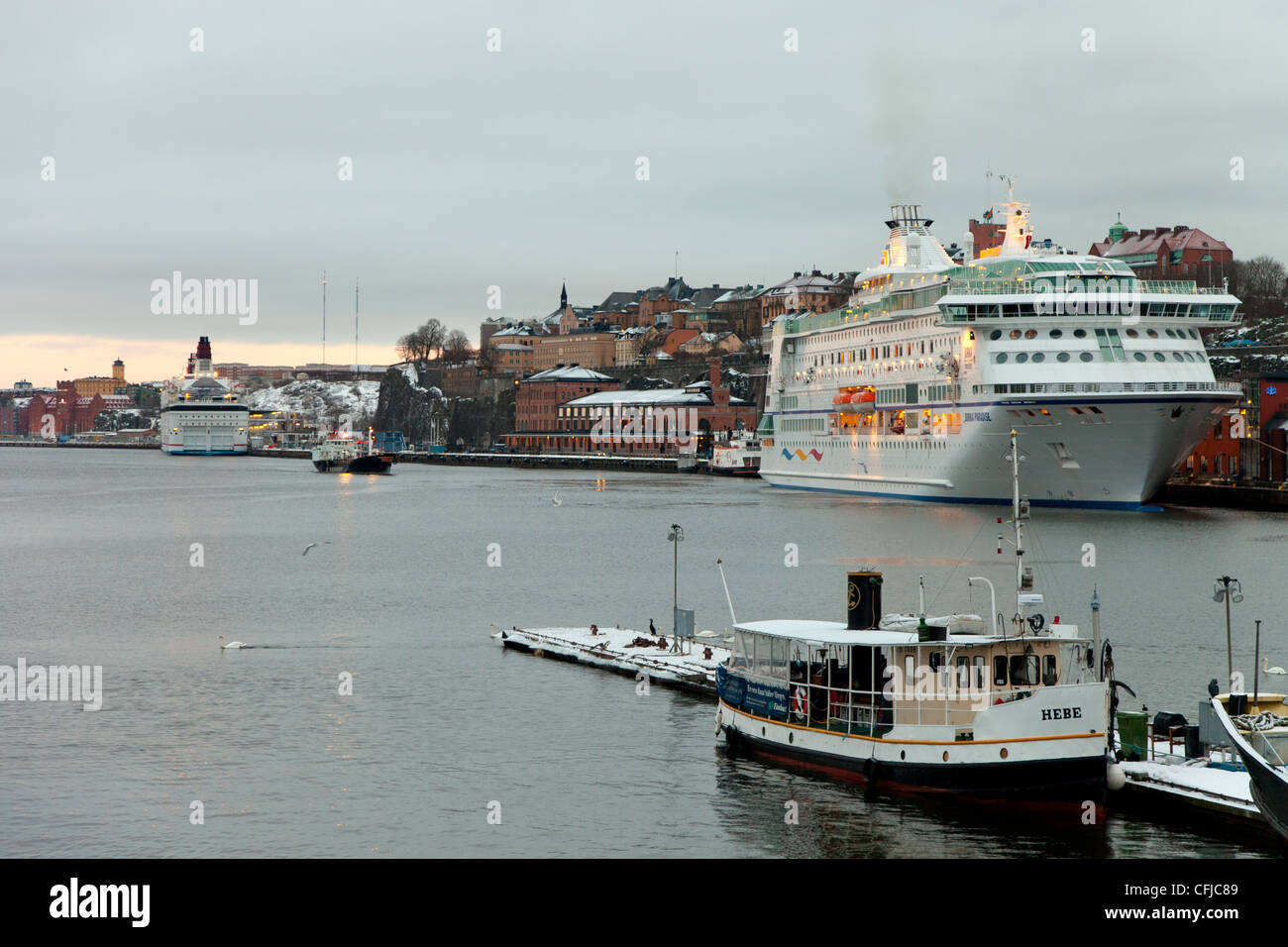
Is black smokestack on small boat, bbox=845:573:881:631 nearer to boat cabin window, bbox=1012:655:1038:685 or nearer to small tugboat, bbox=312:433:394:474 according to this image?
boat cabin window, bbox=1012:655:1038:685

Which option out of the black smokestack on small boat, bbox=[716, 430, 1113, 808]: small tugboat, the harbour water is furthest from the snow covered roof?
bbox=[716, 430, 1113, 808]: small tugboat

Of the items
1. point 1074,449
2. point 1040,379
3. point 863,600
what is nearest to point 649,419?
point 1040,379

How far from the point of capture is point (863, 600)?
22703mm

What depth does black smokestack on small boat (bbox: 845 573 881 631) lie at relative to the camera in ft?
74.4

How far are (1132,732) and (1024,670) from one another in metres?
2.03

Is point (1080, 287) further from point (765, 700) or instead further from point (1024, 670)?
point (1024, 670)

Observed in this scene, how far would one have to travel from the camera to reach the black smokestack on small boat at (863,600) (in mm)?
22688

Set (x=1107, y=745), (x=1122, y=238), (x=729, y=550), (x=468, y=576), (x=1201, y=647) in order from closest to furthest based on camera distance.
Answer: (x=1107, y=745) < (x=1201, y=647) < (x=468, y=576) < (x=729, y=550) < (x=1122, y=238)

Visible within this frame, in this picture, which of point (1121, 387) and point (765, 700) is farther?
point (1121, 387)
